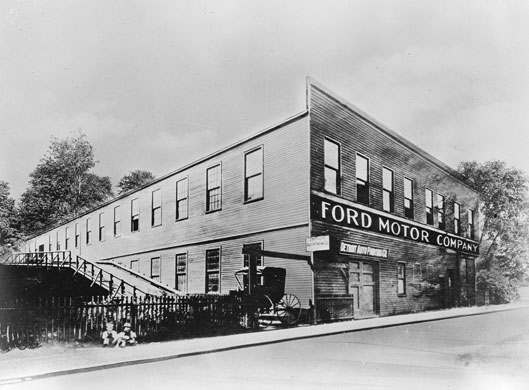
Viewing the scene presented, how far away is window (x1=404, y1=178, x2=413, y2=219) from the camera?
18641 millimetres

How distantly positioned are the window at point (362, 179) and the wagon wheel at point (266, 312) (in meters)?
5.05

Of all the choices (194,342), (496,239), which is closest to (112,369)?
(194,342)

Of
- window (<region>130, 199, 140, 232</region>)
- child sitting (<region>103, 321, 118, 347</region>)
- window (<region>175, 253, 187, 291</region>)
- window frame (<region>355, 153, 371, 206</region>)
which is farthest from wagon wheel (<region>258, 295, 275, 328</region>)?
window (<region>130, 199, 140, 232</region>)

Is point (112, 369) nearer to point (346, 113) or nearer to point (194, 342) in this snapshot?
point (194, 342)

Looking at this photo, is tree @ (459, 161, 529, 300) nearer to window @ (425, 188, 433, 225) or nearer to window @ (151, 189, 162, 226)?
window @ (425, 188, 433, 225)

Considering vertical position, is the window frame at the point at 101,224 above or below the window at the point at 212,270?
above

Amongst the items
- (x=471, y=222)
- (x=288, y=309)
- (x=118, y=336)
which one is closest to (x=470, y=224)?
(x=471, y=222)

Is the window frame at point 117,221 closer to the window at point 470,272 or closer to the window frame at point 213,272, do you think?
the window frame at point 213,272

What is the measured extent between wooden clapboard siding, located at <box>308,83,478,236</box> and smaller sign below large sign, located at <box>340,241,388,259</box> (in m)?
1.56

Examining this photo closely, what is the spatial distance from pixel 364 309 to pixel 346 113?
6594mm

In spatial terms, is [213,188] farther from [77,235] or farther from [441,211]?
[441,211]

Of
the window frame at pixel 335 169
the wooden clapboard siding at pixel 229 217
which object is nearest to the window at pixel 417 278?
the window frame at pixel 335 169

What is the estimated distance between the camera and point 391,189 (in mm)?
18281

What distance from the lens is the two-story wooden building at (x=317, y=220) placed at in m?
15.0
